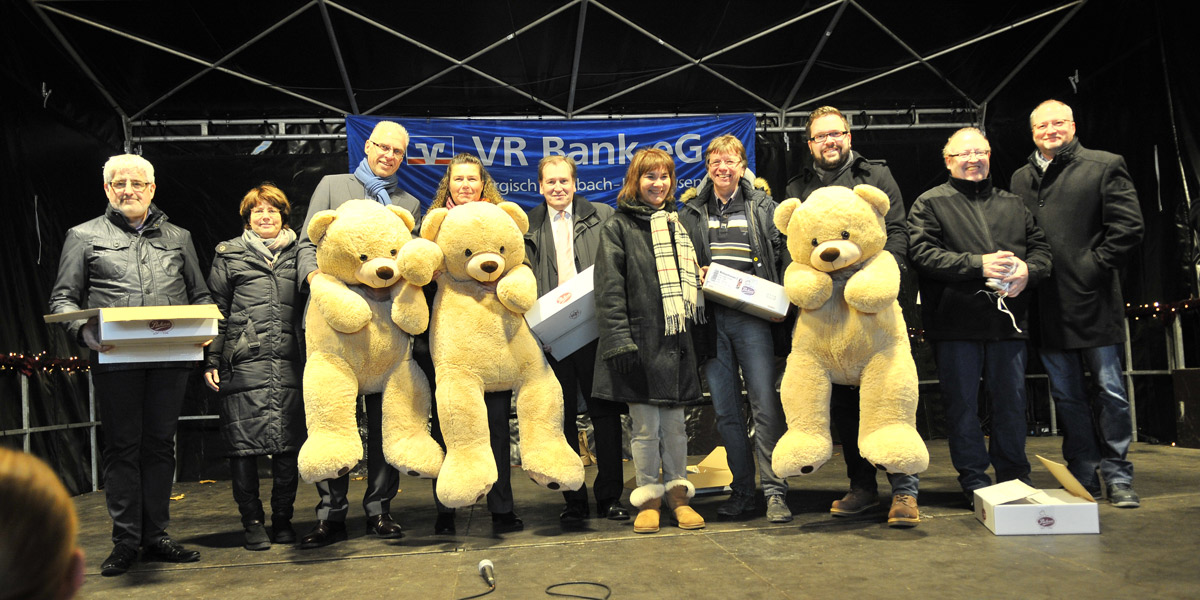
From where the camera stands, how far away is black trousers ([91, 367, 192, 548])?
3236mm

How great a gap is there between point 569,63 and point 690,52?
2.90ft

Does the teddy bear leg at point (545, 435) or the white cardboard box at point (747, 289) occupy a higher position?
the white cardboard box at point (747, 289)

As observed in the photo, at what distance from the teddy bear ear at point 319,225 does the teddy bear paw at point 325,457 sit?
82cm

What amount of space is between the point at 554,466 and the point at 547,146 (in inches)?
137

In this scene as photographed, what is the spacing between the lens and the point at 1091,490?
378cm

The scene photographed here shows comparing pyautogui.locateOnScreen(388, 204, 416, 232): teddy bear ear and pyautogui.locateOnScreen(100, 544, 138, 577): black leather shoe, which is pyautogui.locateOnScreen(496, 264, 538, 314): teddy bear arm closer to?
pyautogui.locateOnScreen(388, 204, 416, 232): teddy bear ear

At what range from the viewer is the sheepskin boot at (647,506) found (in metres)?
3.43

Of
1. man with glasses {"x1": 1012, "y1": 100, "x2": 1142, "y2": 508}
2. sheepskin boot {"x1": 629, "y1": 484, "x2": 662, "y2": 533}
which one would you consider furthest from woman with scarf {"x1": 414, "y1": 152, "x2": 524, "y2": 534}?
man with glasses {"x1": 1012, "y1": 100, "x2": 1142, "y2": 508}

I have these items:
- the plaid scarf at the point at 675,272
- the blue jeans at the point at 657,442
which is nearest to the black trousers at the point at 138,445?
the blue jeans at the point at 657,442

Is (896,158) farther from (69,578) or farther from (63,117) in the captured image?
(69,578)

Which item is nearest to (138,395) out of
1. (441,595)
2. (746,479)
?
(441,595)

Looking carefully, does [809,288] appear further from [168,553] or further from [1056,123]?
[168,553]

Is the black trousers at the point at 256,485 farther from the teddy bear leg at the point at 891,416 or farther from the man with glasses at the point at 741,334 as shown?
the teddy bear leg at the point at 891,416

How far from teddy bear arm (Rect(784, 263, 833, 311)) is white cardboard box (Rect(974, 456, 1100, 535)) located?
39.4 inches
